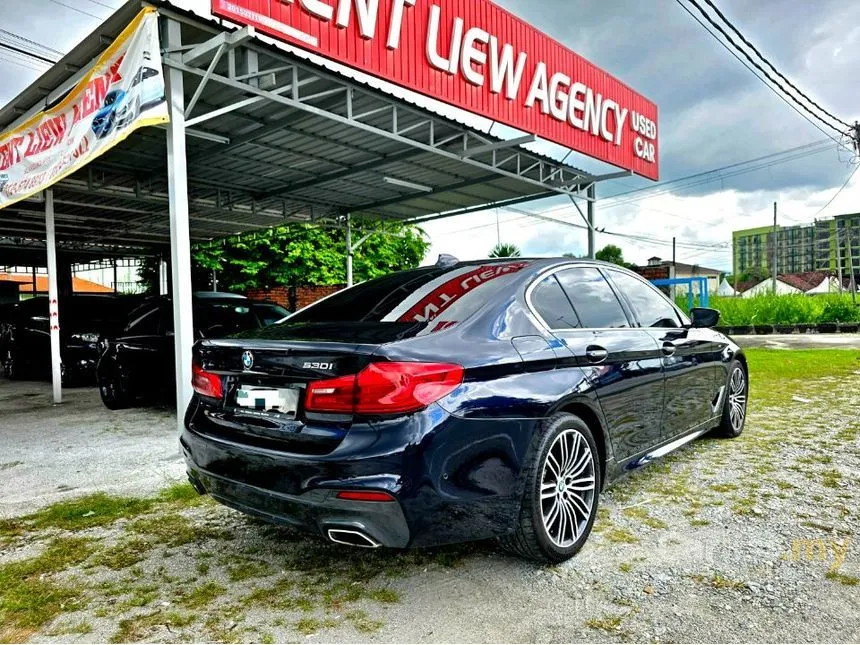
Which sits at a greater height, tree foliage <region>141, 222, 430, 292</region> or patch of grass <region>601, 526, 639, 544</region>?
tree foliage <region>141, 222, 430, 292</region>

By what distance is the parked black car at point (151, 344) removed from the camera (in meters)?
6.65

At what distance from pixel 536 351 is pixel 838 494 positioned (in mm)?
2364

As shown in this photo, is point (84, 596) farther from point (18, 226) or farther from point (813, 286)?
point (813, 286)

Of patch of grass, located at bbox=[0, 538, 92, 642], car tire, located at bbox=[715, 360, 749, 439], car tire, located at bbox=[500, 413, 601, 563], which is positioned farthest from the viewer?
car tire, located at bbox=[715, 360, 749, 439]

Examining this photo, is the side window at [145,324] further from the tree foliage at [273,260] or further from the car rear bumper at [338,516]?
the tree foliage at [273,260]

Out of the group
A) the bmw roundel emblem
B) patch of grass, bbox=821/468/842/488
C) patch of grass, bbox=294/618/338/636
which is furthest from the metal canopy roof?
patch of grass, bbox=821/468/842/488

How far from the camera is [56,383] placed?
320 inches

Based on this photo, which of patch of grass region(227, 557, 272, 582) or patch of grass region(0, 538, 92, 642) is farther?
patch of grass region(227, 557, 272, 582)

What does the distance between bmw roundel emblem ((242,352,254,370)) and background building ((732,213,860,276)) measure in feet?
162

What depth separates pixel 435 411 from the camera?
2230 millimetres

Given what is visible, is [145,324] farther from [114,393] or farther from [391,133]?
[391,133]

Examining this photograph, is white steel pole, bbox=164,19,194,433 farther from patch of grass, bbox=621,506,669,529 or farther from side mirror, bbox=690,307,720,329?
side mirror, bbox=690,307,720,329

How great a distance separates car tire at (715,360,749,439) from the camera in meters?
4.79

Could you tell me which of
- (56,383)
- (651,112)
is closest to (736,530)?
(56,383)
